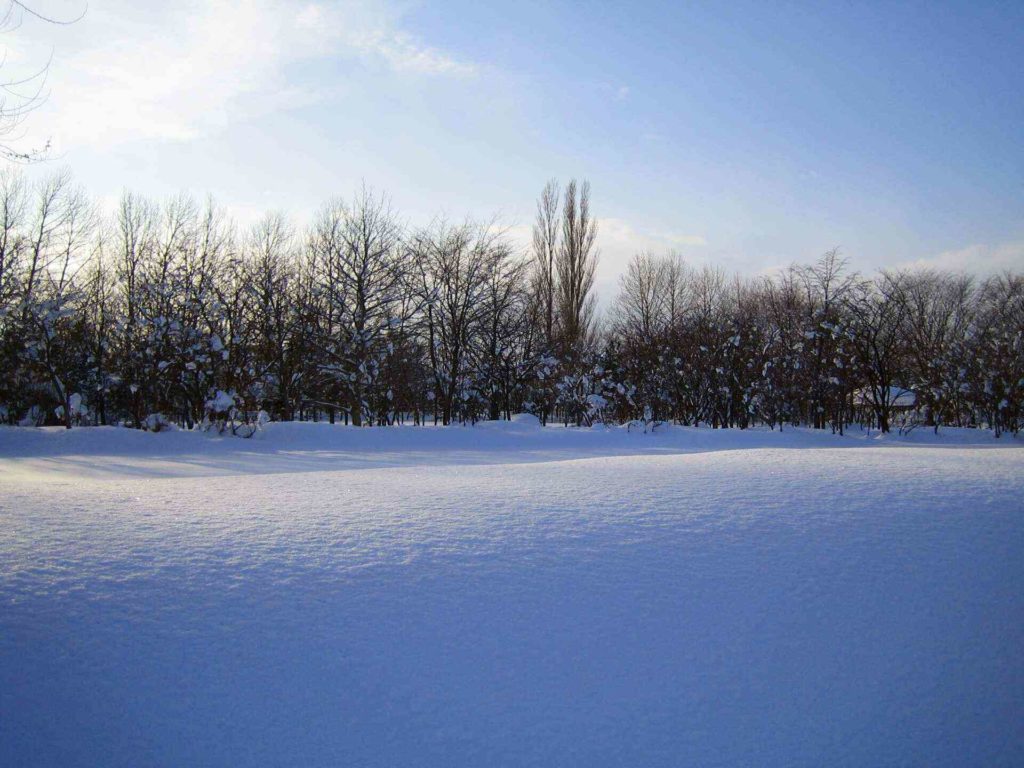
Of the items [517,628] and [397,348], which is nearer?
[517,628]

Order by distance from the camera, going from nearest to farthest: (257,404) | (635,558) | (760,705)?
1. (760,705)
2. (635,558)
3. (257,404)

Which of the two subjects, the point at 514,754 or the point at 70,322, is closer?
the point at 514,754

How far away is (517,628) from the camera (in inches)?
131

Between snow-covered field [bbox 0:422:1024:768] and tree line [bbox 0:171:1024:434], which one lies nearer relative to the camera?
snow-covered field [bbox 0:422:1024:768]

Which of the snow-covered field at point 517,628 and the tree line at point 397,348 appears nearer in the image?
the snow-covered field at point 517,628

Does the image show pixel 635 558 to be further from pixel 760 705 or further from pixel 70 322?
pixel 70 322

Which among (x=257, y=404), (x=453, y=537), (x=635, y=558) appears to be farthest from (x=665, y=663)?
(x=257, y=404)

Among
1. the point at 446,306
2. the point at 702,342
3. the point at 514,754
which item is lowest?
the point at 514,754

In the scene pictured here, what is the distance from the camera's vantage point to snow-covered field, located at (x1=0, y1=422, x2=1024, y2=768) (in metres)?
2.76

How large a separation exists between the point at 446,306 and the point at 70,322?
13.8 m

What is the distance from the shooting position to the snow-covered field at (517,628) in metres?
2.76

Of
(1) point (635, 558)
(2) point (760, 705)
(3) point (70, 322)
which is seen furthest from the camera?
(3) point (70, 322)

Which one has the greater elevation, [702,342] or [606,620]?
[702,342]

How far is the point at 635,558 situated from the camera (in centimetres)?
393
